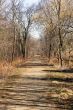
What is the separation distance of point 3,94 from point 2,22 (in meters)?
21.7

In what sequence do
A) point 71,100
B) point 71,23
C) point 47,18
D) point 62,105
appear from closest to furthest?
1. point 62,105
2. point 71,100
3. point 71,23
4. point 47,18

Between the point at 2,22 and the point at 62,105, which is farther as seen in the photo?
A: the point at 2,22

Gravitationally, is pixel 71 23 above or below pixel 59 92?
above

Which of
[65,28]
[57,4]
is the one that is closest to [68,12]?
[57,4]

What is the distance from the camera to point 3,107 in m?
13.8

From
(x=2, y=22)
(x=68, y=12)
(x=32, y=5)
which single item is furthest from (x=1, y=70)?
A: (x=32, y=5)

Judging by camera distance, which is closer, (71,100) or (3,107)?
(3,107)

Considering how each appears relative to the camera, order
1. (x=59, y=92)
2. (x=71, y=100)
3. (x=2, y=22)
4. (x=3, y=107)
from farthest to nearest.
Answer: (x=2, y=22), (x=59, y=92), (x=71, y=100), (x=3, y=107)

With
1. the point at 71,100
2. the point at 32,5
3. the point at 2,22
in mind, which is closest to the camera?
the point at 71,100

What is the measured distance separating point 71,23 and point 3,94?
85.1ft

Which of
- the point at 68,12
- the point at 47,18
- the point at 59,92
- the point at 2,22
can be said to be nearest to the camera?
the point at 59,92

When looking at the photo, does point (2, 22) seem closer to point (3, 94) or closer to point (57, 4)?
point (57, 4)

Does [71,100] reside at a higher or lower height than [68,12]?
lower

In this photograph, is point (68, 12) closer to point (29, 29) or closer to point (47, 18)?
point (47, 18)
